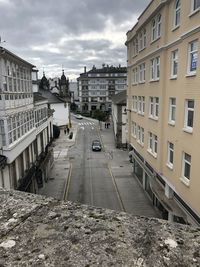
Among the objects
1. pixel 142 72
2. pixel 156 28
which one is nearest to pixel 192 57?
pixel 156 28

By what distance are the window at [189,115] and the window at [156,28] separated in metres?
5.77

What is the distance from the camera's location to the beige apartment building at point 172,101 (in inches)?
388

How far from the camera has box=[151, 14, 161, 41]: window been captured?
1413 centimetres

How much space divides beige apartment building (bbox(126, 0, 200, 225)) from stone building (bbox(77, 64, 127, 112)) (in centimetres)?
7566

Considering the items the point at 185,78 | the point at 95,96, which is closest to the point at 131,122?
the point at 185,78

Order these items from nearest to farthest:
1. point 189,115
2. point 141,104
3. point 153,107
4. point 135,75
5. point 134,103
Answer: point 189,115, point 153,107, point 141,104, point 135,75, point 134,103

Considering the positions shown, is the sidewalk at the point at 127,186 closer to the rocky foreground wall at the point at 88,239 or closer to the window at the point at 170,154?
the window at the point at 170,154

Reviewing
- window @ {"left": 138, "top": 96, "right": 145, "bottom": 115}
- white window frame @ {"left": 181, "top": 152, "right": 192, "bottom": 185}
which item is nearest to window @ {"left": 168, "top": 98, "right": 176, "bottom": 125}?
white window frame @ {"left": 181, "top": 152, "right": 192, "bottom": 185}

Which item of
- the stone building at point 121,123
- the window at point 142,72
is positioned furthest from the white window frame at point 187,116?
the stone building at point 121,123

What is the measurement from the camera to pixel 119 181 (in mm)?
23844

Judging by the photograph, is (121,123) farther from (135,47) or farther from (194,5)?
(194,5)

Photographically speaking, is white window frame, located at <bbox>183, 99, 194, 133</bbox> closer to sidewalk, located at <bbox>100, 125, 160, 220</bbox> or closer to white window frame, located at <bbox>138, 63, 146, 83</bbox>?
sidewalk, located at <bbox>100, 125, 160, 220</bbox>

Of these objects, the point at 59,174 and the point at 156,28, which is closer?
the point at 156,28

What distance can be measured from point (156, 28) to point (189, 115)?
715 cm
